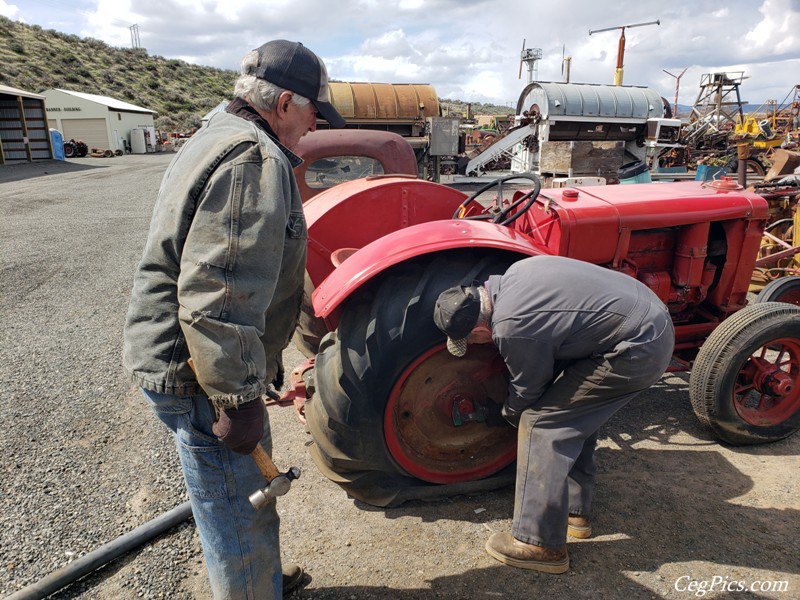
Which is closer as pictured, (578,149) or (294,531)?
(294,531)

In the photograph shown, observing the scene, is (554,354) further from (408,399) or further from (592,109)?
(592,109)

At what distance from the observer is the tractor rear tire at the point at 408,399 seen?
2.40m

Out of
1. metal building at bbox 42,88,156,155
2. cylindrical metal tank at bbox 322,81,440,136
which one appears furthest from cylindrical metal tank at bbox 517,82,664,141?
metal building at bbox 42,88,156,155

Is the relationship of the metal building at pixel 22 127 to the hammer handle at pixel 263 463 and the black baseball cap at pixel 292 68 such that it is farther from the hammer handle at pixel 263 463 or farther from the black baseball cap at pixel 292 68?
the hammer handle at pixel 263 463

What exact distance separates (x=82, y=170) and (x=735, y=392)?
2342cm

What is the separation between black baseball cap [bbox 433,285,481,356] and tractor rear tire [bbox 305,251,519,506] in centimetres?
21

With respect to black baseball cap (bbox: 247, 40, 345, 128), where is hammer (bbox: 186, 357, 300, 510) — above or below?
below

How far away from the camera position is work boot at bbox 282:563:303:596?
223 cm

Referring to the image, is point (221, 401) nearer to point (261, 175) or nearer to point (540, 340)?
point (261, 175)

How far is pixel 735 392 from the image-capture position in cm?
319

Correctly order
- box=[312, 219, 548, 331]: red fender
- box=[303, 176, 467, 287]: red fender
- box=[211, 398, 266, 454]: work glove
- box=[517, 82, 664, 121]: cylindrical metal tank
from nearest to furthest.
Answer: box=[211, 398, 266, 454]: work glove, box=[312, 219, 548, 331]: red fender, box=[303, 176, 467, 287]: red fender, box=[517, 82, 664, 121]: cylindrical metal tank

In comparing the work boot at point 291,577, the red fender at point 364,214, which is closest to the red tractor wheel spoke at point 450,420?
the work boot at point 291,577

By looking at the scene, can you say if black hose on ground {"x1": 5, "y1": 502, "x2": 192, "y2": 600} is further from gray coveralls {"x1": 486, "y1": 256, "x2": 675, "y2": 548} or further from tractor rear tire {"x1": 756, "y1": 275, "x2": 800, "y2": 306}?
tractor rear tire {"x1": 756, "y1": 275, "x2": 800, "y2": 306}

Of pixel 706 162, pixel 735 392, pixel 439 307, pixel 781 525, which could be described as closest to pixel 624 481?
pixel 781 525
